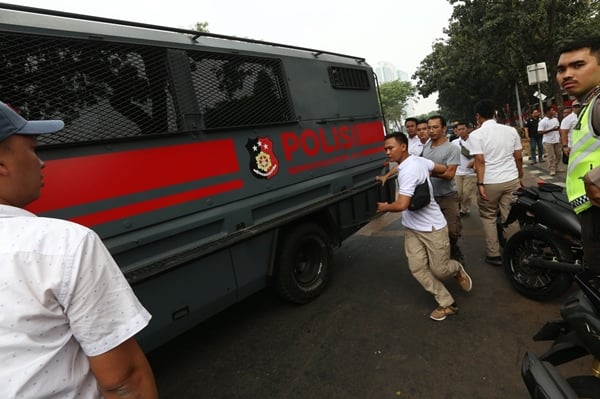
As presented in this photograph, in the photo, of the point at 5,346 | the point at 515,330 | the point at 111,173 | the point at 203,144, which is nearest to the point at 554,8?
the point at 515,330

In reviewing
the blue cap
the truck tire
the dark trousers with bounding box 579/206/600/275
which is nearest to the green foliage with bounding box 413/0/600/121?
the truck tire

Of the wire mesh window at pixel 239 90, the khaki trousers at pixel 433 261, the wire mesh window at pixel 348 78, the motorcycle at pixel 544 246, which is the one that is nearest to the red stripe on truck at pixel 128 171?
the wire mesh window at pixel 239 90

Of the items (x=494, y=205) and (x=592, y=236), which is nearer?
(x=592, y=236)

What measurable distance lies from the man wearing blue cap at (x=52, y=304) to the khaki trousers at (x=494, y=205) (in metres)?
3.98

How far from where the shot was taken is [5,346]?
791 millimetres

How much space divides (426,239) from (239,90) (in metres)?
2.23

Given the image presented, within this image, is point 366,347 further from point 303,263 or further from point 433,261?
point 303,263

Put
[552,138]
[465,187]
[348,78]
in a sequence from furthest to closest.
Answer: [552,138] → [465,187] → [348,78]

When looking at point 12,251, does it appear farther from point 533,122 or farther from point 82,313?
point 533,122

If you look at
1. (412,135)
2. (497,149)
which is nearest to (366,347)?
(497,149)

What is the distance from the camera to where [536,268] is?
319 centimetres

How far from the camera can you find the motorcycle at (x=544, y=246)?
2.92 metres

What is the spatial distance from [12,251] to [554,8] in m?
16.9

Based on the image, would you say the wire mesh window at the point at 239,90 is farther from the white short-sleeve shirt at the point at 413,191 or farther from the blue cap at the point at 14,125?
the blue cap at the point at 14,125
